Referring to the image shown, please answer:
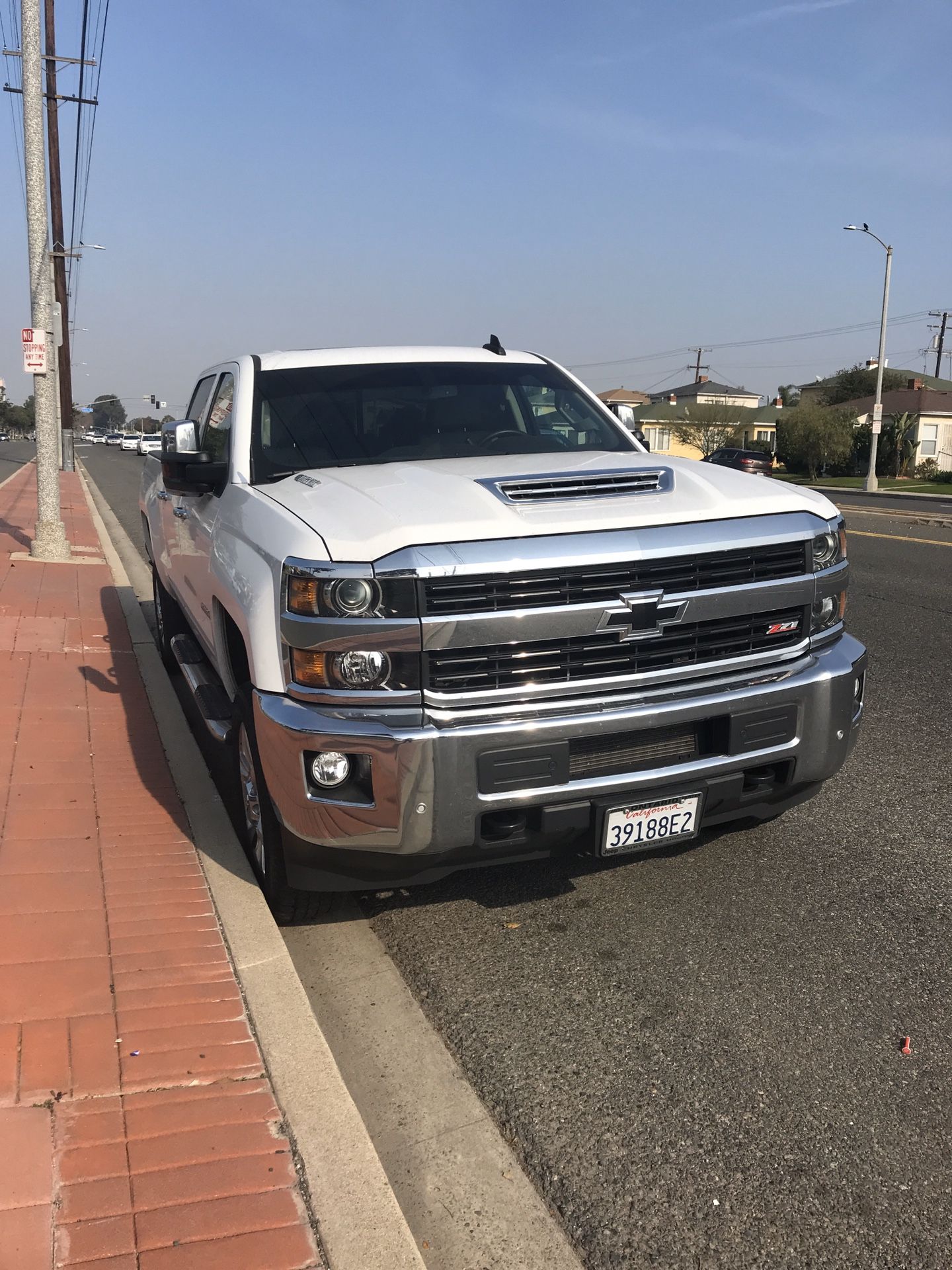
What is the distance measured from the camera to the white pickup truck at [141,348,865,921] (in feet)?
10.4

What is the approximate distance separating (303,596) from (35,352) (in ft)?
37.3

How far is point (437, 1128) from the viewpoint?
2.87 meters

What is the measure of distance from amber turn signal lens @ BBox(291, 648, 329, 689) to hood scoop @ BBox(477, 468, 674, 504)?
0.78 m

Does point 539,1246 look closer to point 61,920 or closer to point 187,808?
point 61,920

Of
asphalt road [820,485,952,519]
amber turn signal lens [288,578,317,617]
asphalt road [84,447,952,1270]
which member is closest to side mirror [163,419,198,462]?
amber turn signal lens [288,578,317,617]

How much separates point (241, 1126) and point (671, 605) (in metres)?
1.90

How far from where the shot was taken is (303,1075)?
2.91 metres

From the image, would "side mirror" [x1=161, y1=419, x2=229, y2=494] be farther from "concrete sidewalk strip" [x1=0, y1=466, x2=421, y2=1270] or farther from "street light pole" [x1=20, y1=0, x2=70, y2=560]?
"street light pole" [x1=20, y1=0, x2=70, y2=560]

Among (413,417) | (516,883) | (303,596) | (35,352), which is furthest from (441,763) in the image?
(35,352)

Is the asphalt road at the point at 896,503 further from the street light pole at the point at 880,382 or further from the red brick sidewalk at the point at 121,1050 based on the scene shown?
the red brick sidewalk at the point at 121,1050

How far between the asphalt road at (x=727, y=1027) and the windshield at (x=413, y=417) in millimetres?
1820

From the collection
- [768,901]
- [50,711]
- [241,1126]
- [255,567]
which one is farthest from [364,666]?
[50,711]

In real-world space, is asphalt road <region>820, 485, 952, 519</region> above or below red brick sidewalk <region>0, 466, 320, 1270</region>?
above

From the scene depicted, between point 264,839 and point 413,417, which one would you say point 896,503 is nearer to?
point 413,417
